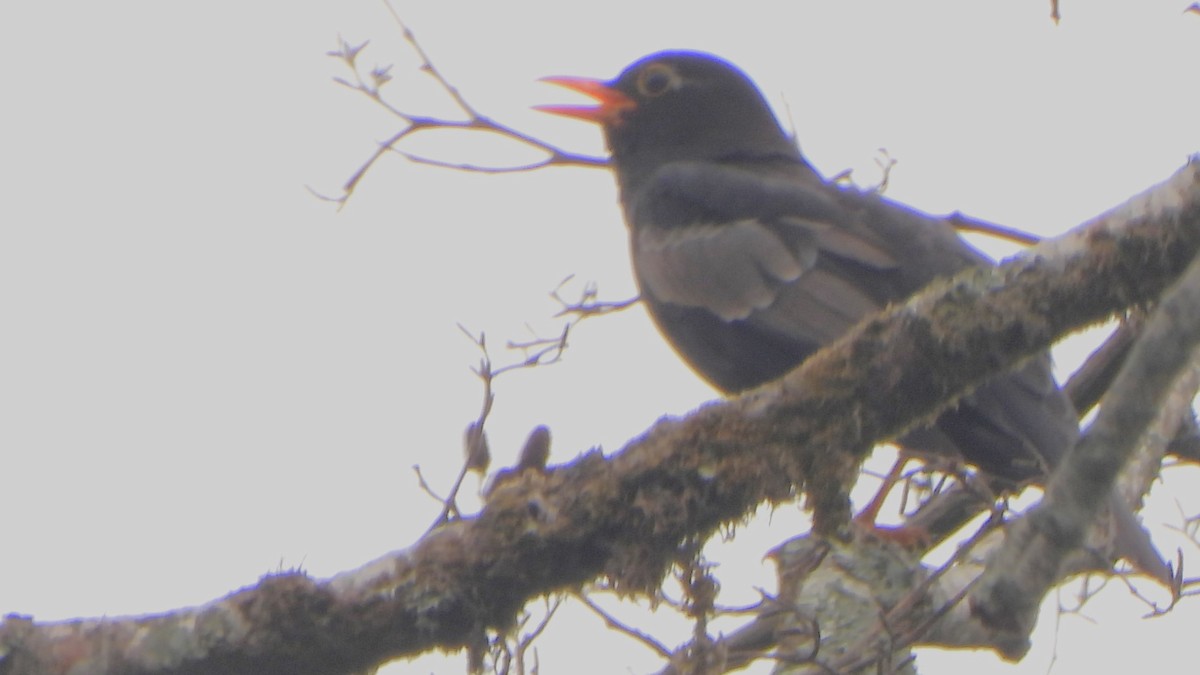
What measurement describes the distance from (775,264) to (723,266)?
0.73 feet

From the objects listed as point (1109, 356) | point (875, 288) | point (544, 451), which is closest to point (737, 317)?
point (875, 288)

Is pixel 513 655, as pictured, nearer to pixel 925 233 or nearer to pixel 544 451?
pixel 544 451

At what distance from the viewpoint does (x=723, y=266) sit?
226 inches

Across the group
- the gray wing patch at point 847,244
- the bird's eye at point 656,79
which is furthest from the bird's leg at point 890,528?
the bird's eye at point 656,79

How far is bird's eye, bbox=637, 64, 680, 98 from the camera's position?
7.02 m

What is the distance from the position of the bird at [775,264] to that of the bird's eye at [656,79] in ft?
0.32

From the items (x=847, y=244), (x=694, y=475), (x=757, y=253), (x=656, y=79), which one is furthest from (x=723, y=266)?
(x=694, y=475)

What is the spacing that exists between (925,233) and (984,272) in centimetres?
205

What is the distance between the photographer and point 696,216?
6117 mm

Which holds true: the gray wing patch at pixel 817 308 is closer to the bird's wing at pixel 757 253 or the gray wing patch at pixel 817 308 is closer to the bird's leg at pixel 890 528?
the bird's wing at pixel 757 253

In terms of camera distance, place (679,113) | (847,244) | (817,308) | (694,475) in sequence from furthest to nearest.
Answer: (679,113)
(847,244)
(817,308)
(694,475)

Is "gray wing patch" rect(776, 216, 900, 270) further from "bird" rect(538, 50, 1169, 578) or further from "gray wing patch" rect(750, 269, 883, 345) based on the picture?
"gray wing patch" rect(750, 269, 883, 345)

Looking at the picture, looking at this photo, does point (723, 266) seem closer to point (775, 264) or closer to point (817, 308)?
point (775, 264)

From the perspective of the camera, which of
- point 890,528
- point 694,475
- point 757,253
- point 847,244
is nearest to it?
point 694,475
